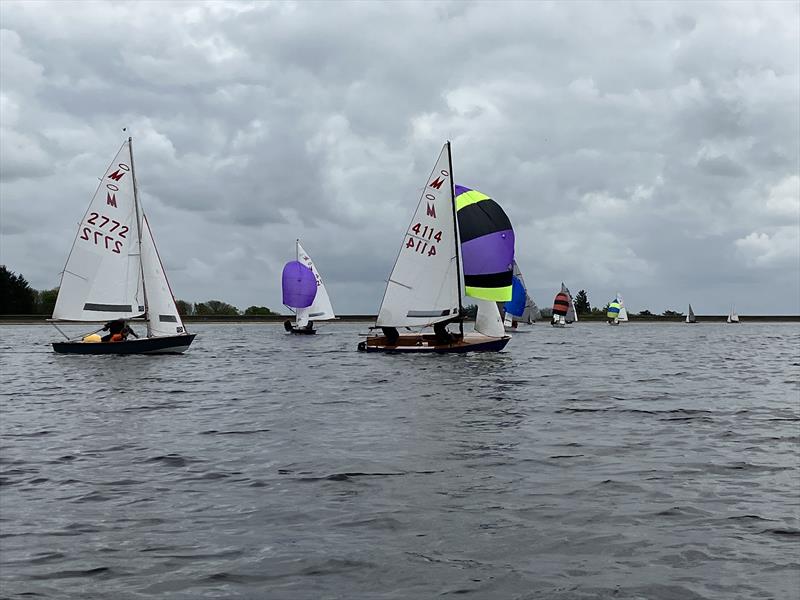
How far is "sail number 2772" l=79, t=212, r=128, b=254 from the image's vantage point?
39.2 m

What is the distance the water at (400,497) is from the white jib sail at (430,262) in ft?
64.6

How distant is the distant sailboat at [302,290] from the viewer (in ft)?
254

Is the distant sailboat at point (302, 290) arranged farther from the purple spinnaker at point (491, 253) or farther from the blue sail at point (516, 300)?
the purple spinnaker at point (491, 253)

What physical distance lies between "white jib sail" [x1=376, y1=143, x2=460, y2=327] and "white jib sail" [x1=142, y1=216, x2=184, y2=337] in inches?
458

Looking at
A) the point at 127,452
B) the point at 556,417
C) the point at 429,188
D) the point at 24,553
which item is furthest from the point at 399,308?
the point at 24,553

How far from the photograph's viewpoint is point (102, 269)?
39156 mm

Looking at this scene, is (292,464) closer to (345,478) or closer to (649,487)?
(345,478)

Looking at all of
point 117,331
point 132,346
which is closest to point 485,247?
point 132,346

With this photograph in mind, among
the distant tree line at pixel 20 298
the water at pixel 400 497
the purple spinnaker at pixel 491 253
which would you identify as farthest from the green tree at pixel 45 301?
the water at pixel 400 497

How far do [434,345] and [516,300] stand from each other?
46598 mm

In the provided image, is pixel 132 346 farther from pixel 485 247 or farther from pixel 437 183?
pixel 485 247

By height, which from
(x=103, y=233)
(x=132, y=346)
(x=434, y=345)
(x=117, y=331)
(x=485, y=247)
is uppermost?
(x=103, y=233)

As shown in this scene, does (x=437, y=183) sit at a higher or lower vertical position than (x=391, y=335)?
higher

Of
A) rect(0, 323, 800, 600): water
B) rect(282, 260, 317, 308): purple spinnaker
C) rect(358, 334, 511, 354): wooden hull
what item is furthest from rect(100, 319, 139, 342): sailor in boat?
rect(282, 260, 317, 308): purple spinnaker
